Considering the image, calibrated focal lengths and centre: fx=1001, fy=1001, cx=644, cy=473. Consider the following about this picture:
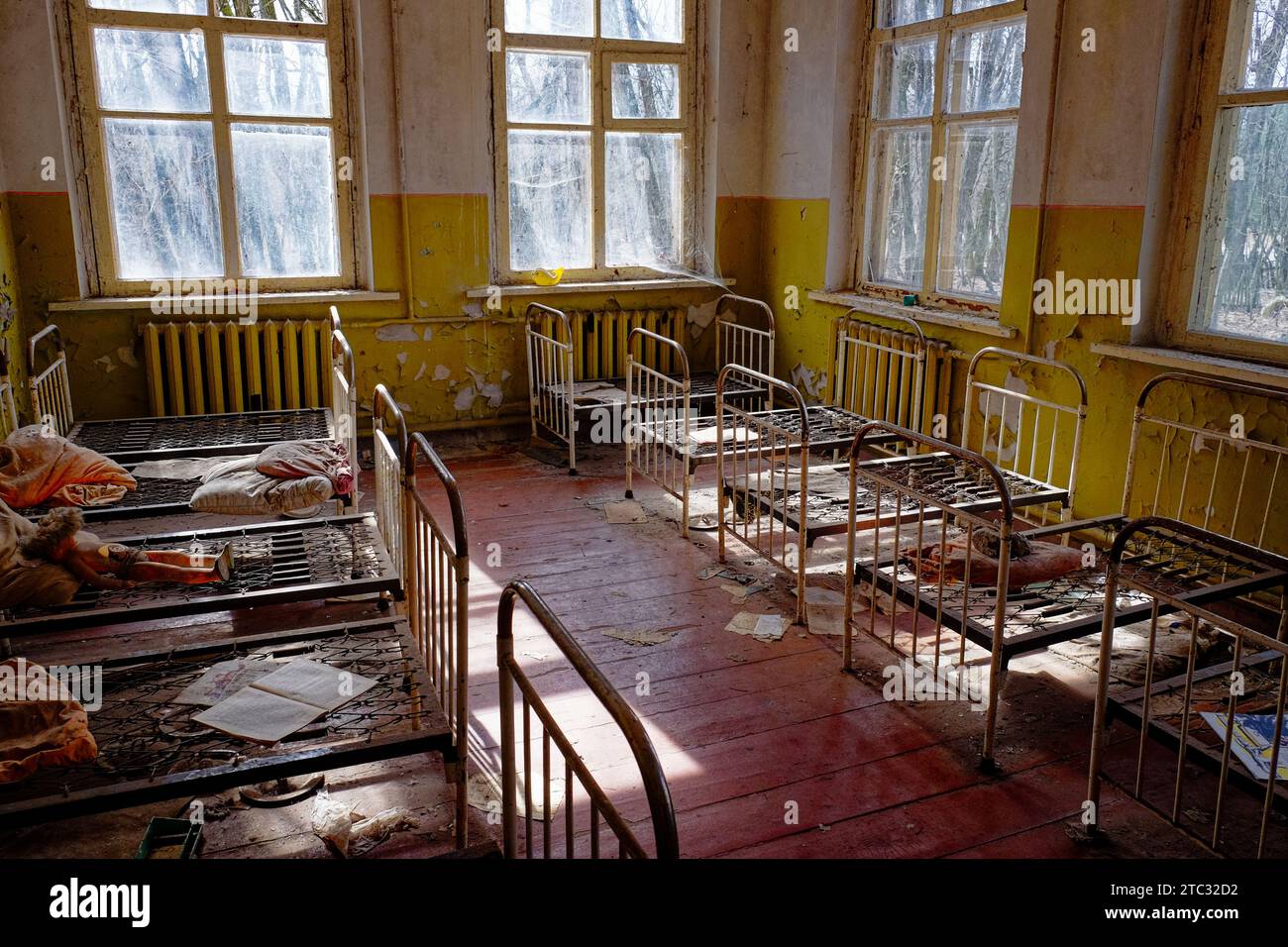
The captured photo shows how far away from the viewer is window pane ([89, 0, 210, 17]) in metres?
5.84

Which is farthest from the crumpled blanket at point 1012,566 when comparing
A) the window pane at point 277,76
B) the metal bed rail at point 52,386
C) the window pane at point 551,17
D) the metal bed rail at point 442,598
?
the window pane at point 277,76

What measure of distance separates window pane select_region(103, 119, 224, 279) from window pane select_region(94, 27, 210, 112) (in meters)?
0.12

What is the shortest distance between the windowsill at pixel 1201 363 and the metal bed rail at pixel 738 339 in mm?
2818

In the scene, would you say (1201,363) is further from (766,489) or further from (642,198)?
(642,198)

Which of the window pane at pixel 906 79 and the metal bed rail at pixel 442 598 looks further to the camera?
the window pane at pixel 906 79

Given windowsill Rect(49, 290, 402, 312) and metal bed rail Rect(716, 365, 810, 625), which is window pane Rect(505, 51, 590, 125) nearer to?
windowsill Rect(49, 290, 402, 312)

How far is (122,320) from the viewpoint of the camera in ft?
20.1

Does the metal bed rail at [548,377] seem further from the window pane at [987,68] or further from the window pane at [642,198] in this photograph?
the window pane at [987,68]

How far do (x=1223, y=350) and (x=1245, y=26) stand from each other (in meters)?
1.36

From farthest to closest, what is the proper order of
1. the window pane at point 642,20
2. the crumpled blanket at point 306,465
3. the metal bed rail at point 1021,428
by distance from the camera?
the window pane at point 642,20 → the metal bed rail at point 1021,428 → the crumpled blanket at point 306,465

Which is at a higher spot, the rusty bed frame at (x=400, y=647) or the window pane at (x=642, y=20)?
the window pane at (x=642, y=20)

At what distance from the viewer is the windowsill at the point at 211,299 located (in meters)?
5.98

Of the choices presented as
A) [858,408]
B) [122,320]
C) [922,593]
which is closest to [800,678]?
[922,593]

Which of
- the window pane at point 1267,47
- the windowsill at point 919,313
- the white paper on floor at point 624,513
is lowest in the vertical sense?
the white paper on floor at point 624,513
